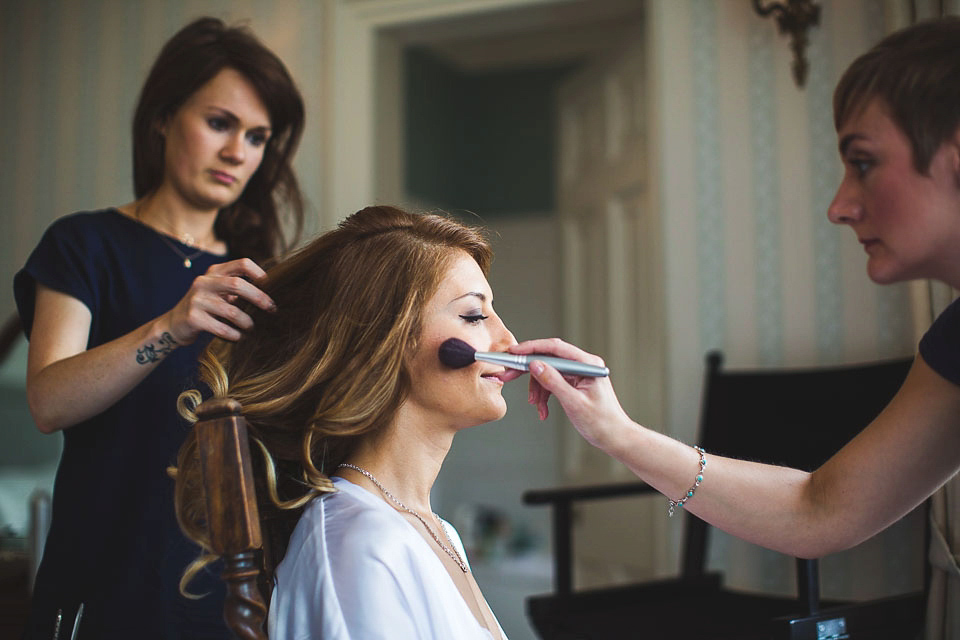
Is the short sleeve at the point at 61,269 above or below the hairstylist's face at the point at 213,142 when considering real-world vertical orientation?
below

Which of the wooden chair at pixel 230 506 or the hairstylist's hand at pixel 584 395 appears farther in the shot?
the hairstylist's hand at pixel 584 395

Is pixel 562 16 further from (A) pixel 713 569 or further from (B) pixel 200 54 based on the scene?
(A) pixel 713 569

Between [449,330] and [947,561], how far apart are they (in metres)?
1.21

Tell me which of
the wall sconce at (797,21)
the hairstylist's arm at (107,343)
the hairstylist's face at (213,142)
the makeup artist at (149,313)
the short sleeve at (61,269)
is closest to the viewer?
the hairstylist's arm at (107,343)

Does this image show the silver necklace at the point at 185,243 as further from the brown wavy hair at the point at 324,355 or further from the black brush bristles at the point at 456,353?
the black brush bristles at the point at 456,353

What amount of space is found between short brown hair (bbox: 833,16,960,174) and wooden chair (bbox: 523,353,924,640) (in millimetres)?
893

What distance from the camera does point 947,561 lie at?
1607mm

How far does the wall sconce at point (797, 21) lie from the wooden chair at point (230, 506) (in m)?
1.92

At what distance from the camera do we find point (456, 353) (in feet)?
3.43

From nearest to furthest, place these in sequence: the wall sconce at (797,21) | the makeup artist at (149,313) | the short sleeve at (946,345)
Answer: the short sleeve at (946,345) → the makeup artist at (149,313) → the wall sconce at (797,21)

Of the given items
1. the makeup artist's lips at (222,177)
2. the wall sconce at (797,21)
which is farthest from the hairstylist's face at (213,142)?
the wall sconce at (797,21)

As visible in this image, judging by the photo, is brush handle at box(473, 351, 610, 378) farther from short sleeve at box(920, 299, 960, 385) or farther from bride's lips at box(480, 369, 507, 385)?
short sleeve at box(920, 299, 960, 385)

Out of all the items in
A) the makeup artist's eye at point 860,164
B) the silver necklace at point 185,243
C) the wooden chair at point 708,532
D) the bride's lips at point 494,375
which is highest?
the makeup artist's eye at point 860,164

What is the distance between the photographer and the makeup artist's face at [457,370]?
1.08 meters
